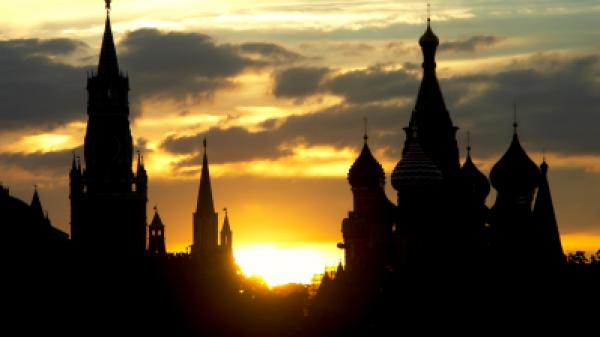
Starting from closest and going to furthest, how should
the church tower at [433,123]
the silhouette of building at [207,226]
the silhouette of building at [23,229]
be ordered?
the silhouette of building at [23,229], the church tower at [433,123], the silhouette of building at [207,226]

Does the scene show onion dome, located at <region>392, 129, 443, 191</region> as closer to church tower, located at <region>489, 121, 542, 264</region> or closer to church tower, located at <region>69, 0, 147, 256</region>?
church tower, located at <region>489, 121, 542, 264</region>

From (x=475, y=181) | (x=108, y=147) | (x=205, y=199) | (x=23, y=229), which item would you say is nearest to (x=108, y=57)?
(x=108, y=147)

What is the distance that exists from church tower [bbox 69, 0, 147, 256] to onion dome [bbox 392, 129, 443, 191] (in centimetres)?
3724

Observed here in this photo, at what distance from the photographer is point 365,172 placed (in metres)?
131

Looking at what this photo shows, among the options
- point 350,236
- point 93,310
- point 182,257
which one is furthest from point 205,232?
point 93,310

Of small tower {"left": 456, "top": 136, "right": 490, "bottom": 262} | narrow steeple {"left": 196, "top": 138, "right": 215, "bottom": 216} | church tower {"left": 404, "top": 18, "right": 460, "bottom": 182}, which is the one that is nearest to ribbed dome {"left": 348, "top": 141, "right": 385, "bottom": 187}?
church tower {"left": 404, "top": 18, "right": 460, "bottom": 182}

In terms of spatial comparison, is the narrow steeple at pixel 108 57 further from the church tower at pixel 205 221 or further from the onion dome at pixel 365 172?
the onion dome at pixel 365 172

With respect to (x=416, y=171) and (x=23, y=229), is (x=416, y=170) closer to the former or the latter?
(x=416, y=171)

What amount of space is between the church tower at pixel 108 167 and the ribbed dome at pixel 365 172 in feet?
102

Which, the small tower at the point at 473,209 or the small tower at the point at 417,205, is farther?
the small tower at the point at 473,209

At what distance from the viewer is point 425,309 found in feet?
365

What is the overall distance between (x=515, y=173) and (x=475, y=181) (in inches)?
145

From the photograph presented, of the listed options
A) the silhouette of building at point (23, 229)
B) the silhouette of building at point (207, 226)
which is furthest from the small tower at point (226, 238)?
the silhouette of building at point (23, 229)

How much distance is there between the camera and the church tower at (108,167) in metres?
159
